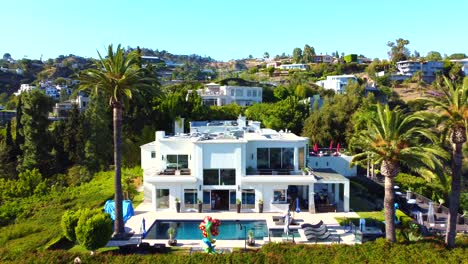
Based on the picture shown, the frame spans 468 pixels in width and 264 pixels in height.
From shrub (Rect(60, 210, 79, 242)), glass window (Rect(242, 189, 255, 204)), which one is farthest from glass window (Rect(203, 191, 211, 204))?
shrub (Rect(60, 210, 79, 242))

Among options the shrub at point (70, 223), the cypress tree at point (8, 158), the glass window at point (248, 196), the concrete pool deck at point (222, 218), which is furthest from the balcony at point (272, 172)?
the cypress tree at point (8, 158)

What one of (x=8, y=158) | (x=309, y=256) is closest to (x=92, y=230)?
(x=309, y=256)

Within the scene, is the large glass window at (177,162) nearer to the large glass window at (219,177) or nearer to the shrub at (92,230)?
the large glass window at (219,177)

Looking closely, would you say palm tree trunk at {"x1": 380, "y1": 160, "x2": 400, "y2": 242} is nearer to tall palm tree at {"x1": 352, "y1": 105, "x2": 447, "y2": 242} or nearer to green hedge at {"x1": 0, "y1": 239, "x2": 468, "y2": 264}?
tall palm tree at {"x1": 352, "y1": 105, "x2": 447, "y2": 242}

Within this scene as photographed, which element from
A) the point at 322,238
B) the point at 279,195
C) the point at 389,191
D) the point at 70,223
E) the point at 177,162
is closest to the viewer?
the point at 70,223

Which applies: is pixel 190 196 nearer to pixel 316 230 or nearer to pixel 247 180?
pixel 247 180

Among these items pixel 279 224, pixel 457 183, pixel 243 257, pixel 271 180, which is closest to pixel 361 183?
pixel 271 180
